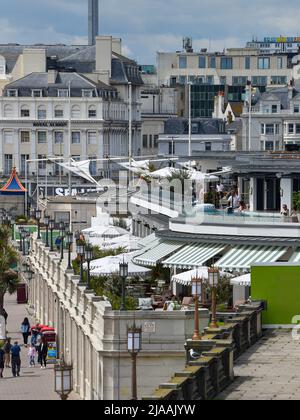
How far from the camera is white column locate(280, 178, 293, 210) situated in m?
64.5

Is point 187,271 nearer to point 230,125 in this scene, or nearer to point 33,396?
point 33,396

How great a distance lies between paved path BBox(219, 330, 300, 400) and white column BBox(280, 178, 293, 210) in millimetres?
25033

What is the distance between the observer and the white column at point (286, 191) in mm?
64500

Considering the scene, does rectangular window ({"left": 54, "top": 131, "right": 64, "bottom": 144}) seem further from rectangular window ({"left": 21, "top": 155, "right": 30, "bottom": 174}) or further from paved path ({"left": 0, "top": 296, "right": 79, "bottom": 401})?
paved path ({"left": 0, "top": 296, "right": 79, "bottom": 401})

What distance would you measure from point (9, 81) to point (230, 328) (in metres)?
161

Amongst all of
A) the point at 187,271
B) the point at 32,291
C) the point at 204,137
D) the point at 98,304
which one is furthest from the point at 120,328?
the point at 204,137

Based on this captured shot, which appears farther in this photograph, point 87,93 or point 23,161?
point 23,161

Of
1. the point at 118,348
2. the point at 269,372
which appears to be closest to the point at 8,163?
the point at 118,348

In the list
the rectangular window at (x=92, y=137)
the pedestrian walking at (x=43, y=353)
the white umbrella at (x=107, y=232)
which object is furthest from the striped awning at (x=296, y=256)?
the rectangular window at (x=92, y=137)

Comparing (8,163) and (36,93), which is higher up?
(36,93)

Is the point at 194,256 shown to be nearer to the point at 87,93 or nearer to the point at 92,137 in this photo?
the point at 87,93

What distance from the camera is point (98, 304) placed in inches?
1845

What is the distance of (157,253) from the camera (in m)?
58.9

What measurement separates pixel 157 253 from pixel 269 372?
2572cm
